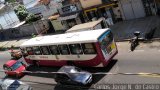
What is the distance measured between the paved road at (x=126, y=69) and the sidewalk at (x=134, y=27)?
→ 2228mm

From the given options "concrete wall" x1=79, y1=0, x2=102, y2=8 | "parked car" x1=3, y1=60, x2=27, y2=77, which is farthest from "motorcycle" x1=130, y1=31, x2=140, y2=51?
"parked car" x1=3, y1=60, x2=27, y2=77

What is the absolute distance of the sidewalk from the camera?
1166 inches

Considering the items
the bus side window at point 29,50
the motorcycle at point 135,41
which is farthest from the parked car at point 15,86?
the motorcycle at point 135,41

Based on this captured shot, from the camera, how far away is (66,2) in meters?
43.5

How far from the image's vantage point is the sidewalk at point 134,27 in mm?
29609

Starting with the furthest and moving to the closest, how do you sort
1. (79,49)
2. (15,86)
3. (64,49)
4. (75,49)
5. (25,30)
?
1. (25,30)
2. (64,49)
3. (75,49)
4. (79,49)
5. (15,86)

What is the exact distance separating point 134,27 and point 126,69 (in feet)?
36.7

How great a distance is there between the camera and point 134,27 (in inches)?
1245

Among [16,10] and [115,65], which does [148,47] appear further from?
[16,10]

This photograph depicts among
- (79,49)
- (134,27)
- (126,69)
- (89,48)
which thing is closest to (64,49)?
(79,49)

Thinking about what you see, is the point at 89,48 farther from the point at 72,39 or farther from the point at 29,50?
the point at 29,50

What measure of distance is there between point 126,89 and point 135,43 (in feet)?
30.3

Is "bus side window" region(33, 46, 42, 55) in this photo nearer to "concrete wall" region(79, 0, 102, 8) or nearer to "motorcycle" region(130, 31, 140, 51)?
"motorcycle" region(130, 31, 140, 51)

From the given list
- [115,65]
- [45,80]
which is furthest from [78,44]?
[45,80]
